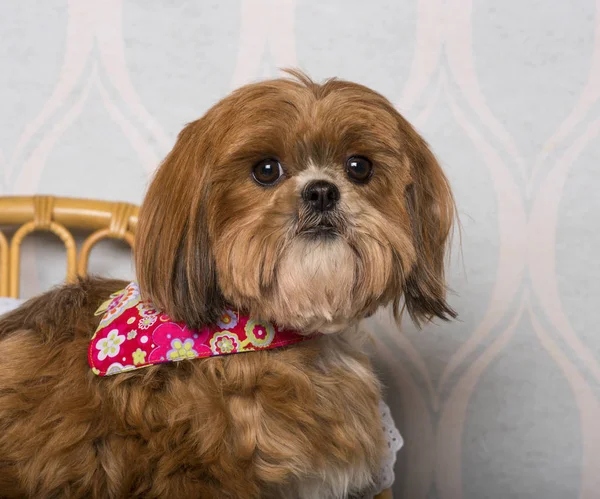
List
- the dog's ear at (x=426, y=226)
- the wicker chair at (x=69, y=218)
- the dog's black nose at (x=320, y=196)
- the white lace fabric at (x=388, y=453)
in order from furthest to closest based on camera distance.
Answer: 1. the wicker chair at (x=69, y=218)
2. the white lace fabric at (x=388, y=453)
3. the dog's ear at (x=426, y=226)
4. the dog's black nose at (x=320, y=196)

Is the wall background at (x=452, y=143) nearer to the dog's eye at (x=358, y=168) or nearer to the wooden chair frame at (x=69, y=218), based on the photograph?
the wooden chair frame at (x=69, y=218)

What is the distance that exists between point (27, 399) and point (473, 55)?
5.04 ft

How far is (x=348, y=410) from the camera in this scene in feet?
4.40

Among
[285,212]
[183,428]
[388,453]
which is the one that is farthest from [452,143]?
[183,428]

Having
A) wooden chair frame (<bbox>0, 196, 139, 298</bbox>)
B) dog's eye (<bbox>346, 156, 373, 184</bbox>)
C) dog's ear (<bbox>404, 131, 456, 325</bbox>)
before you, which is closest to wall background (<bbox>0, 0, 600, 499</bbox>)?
wooden chair frame (<bbox>0, 196, 139, 298</bbox>)

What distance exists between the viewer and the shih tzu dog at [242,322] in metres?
1.21

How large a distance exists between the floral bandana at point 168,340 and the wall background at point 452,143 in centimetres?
98

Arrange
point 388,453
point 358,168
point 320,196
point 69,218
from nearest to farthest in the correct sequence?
point 320,196, point 358,168, point 388,453, point 69,218

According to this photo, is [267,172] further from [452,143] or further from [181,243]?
[452,143]

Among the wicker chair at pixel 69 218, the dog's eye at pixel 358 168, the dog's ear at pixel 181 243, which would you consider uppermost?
the dog's eye at pixel 358 168

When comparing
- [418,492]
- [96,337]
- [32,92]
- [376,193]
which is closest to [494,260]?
[418,492]

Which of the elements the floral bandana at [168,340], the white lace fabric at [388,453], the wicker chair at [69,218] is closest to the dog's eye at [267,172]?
the floral bandana at [168,340]

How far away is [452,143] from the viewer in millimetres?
2164

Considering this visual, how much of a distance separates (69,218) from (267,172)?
40.5 inches
